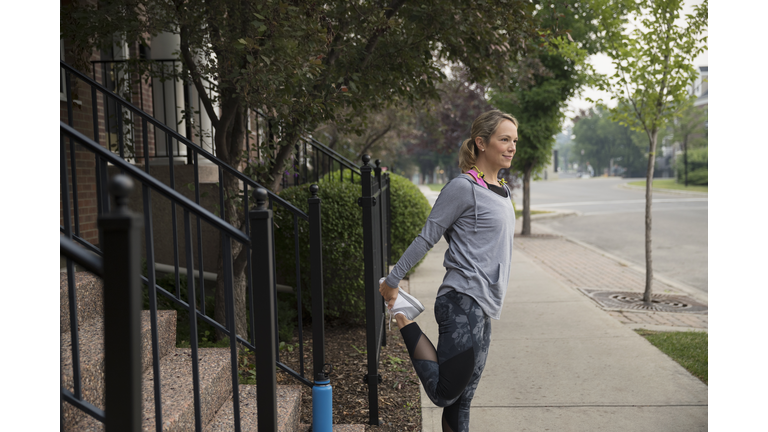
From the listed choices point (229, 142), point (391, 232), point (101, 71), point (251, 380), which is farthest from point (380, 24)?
point (101, 71)

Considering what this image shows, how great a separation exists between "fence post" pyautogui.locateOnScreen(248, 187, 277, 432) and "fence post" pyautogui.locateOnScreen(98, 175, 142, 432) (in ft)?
2.18

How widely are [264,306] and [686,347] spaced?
→ 4.31 metres

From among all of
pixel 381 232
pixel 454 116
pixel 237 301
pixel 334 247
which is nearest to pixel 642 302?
pixel 381 232

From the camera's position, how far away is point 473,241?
259cm

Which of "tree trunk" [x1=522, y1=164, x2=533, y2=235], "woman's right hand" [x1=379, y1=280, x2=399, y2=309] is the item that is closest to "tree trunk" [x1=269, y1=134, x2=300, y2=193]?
"woman's right hand" [x1=379, y1=280, x2=399, y2=309]

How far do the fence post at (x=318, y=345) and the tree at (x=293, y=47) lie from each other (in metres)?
0.87

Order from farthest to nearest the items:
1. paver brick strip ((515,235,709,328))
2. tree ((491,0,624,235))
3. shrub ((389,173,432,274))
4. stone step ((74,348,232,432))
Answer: tree ((491,0,624,235)) → shrub ((389,173,432,274)) → paver brick strip ((515,235,709,328)) → stone step ((74,348,232,432))

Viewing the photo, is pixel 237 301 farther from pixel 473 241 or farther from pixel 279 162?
pixel 473 241

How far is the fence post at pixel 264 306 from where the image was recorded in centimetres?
189

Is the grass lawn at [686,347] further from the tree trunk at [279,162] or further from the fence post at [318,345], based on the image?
the tree trunk at [279,162]

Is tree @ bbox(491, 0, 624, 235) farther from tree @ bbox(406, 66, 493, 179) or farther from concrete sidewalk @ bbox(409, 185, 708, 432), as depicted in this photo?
concrete sidewalk @ bbox(409, 185, 708, 432)

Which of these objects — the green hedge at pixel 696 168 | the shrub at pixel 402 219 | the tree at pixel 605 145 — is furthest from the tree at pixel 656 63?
the tree at pixel 605 145

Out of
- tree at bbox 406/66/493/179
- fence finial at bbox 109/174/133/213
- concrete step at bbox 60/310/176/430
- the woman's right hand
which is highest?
tree at bbox 406/66/493/179

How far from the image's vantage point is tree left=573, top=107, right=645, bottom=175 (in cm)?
7994
